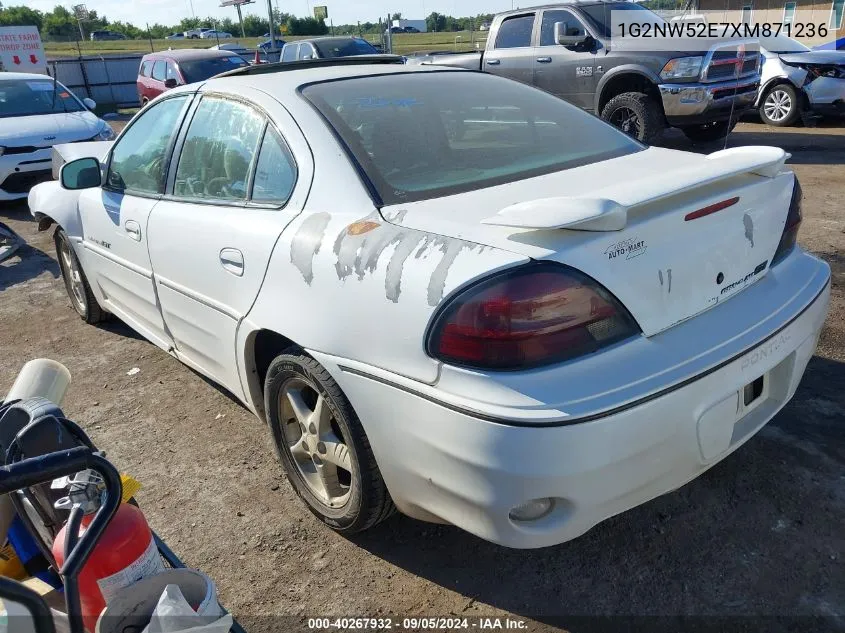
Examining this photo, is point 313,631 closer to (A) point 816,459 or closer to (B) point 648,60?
(A) point 816,459

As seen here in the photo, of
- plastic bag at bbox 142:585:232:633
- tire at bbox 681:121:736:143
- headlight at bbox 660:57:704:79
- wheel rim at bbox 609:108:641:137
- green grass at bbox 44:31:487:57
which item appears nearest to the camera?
plastic bag at bbox 142:585:232:633

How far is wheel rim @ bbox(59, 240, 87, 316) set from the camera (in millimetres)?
4699

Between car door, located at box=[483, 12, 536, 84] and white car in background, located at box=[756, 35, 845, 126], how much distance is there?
3.67 meters

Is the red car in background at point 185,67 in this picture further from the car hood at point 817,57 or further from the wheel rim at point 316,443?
the wheel rim at point 316,443

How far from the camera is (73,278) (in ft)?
16.0

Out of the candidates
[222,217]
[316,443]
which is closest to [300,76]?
[222,217]

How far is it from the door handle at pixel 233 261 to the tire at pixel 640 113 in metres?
6.96

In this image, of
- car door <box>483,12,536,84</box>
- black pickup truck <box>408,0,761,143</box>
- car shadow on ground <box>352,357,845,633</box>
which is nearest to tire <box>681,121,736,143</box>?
black pickup truck <box>408,0,761,143</box>

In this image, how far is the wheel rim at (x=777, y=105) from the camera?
1067 centimetres

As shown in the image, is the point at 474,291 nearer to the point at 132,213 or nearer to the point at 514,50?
the point at 132,213

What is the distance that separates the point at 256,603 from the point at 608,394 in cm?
141

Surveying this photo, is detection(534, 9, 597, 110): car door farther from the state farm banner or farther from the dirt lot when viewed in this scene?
the state farm banner

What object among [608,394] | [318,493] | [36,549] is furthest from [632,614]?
[36,549]

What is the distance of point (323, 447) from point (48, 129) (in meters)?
8.30
